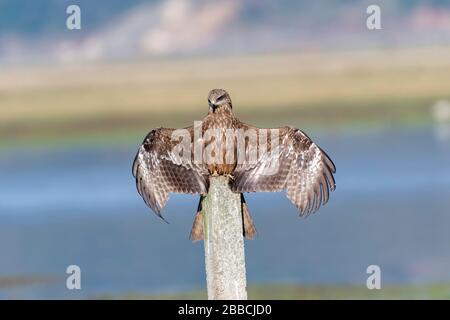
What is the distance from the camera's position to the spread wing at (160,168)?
12.4m

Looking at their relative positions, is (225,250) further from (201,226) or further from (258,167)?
(258,167)

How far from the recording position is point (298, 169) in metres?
12.5

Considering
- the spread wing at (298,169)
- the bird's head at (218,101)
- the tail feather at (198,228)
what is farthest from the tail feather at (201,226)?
the bird's head at (218,101)

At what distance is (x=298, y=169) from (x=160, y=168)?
107cm

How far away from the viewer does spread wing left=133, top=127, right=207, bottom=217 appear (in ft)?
40.6

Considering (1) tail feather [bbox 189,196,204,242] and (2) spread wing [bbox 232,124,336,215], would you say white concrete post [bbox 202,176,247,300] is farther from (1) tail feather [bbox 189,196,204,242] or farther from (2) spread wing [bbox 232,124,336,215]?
(2) spread wing [bbox 232,124,336,215]

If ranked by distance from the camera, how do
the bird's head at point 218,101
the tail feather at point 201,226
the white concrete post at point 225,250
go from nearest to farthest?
the white concrete post at point 225,250 → the tail feather at point 201,226 → the bird's head at point 218,101

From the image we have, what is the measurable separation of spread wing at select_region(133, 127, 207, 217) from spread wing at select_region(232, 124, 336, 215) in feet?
1.62

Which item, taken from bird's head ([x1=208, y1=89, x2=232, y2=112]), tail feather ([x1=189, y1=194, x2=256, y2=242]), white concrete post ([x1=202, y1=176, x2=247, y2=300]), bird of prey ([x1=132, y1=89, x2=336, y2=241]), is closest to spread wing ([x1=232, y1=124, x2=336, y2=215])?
bird of prey ([x1=132, y1=89, x2=336, y2=241])

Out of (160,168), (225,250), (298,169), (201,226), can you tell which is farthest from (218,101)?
(225,250)

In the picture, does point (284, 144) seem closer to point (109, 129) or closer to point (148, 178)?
point (148, 178)

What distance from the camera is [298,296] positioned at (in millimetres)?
17641

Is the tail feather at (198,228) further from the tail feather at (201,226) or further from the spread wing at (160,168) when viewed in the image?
the spread wing at (160,168)

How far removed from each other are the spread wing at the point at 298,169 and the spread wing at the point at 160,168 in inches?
19.4
